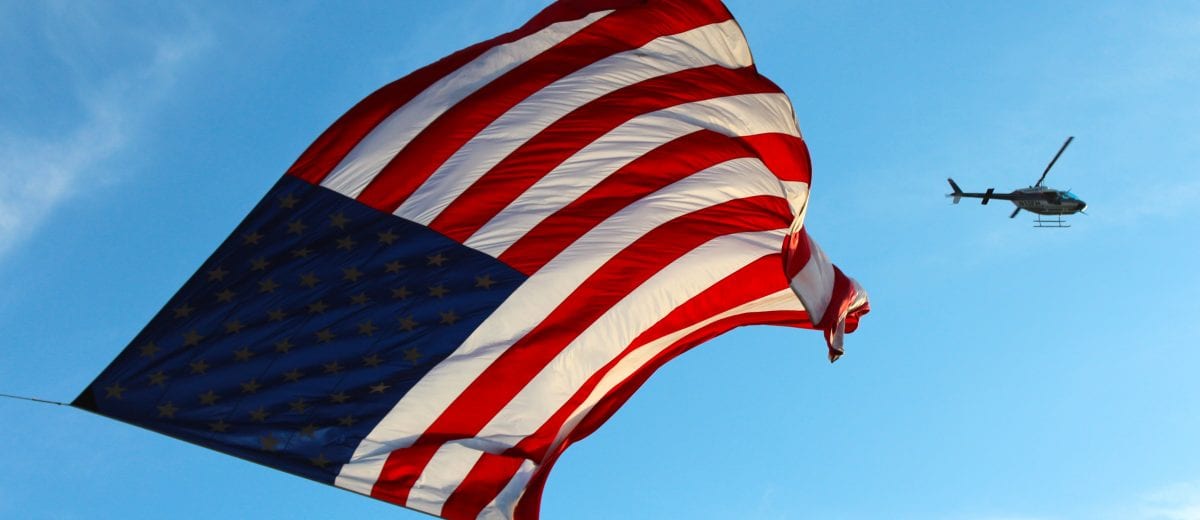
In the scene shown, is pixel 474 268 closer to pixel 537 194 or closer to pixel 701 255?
pixel 537 194

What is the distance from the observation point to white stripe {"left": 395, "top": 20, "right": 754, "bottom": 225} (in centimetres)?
1420

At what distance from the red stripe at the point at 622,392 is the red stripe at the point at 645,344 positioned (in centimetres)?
13

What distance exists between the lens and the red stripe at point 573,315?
1392cm

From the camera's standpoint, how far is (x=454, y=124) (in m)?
14.2

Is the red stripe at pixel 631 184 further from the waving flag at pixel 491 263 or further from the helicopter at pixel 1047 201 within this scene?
the helicopter at pixel 1047 201

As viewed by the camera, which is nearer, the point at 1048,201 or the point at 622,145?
the point at 622,145

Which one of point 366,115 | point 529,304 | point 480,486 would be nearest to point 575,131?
point 529,304

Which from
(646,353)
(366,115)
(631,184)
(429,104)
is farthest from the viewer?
(646,353)

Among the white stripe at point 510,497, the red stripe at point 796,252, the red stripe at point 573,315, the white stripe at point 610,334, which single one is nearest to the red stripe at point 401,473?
the red stripe at point 573,315

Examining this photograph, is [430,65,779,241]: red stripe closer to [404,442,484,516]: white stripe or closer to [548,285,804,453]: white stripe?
[404,442,484,516]: white stripe

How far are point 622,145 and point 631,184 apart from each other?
1.39 ft

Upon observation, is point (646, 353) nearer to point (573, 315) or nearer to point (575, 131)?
point (573, 315)

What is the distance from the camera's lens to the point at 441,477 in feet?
45.8

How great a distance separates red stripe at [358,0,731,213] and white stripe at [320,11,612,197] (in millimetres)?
60
